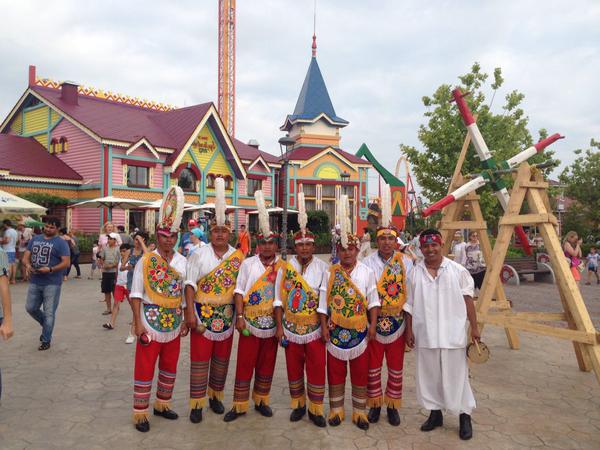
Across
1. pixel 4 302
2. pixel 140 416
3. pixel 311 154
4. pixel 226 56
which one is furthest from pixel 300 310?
pixel 226 56

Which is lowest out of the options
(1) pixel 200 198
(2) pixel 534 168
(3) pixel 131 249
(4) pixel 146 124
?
(3) pixel 131 249

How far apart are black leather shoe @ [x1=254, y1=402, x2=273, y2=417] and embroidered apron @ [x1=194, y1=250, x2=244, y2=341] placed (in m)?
0.75

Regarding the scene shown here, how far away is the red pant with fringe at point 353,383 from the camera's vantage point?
13.1 ft

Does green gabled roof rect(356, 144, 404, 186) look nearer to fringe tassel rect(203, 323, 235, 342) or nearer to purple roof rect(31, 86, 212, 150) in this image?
purple roof rect(31, 86, 212, 150)

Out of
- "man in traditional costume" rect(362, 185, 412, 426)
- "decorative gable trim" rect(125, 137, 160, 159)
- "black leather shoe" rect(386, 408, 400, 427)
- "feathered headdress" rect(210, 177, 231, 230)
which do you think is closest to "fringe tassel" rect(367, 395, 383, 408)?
"man in traditional costume" rect(362, 185, 412, 426)

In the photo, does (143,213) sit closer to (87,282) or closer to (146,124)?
(146,124)

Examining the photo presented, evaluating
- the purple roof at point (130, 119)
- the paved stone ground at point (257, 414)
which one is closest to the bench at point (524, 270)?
the paved stone ground at point (257, 414)

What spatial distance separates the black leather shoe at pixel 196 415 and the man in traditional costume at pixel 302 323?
2.73 feet

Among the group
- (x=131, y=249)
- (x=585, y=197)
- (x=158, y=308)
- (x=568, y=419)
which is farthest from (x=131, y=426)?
(x=585, y=197)

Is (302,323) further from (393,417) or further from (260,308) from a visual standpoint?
(393,417)

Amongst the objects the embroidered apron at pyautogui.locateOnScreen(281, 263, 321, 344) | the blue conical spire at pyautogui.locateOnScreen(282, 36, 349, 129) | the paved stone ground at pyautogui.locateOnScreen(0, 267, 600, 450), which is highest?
the blue conical spire at pyautogui.locateOnScreen(282, 36, 349, 129)

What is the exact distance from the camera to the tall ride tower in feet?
140

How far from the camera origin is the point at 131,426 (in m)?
4.02

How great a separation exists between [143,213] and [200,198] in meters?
3.39
